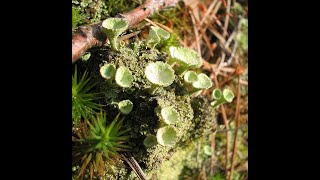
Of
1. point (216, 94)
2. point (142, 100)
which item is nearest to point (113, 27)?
point (142, 100)

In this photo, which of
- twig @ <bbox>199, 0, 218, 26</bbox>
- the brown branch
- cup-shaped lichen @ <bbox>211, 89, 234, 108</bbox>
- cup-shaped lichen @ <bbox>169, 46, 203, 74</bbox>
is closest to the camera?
the brown branch

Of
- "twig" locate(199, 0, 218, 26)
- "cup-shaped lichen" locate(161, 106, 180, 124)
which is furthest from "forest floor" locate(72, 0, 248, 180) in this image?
"cup-shaped lichen" locate(161, 106, 180, 124)

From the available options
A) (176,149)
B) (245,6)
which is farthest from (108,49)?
(245,6)

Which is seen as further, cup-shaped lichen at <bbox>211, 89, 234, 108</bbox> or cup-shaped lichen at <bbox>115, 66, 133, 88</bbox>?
cup-shaped lichen at <bbox>211, 89, 234, 108</bbox>

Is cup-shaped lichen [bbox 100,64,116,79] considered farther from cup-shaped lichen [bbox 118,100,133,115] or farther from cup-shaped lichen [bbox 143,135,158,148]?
cup-shaped lichen [bbox 143,135,158,148]

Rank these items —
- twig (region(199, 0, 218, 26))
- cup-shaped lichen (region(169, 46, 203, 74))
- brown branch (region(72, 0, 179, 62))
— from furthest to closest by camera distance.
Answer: twig (region(199, 0, 218, 26))
cup-shaped lichen (region(169, 46, 203, 74))
brown branch (region(72, 0, 179, 62))

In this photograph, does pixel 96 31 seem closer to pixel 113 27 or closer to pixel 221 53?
pixel 113 27

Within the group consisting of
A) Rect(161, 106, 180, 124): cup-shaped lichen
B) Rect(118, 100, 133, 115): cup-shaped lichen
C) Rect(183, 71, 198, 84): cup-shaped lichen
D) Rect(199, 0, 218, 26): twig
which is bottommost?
Rect(161, 106, 180, 124): cup-shaped lichen

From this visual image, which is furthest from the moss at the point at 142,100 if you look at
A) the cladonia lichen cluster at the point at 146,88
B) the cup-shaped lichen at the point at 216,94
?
the cup-shaped lichen at the point at 216,94
